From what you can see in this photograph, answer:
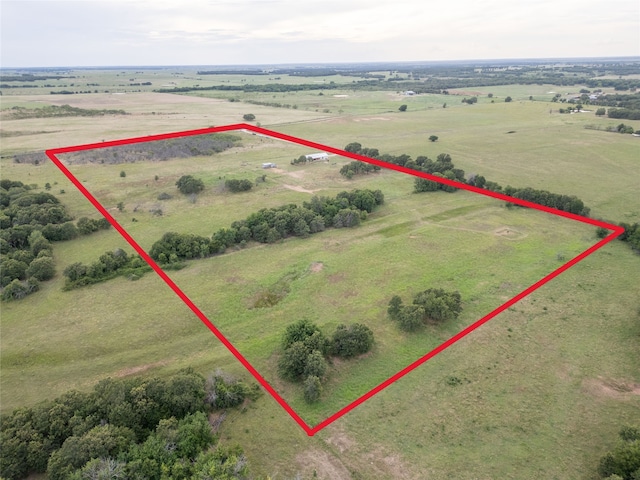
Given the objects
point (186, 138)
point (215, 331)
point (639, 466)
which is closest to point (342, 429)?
point (215, 331)

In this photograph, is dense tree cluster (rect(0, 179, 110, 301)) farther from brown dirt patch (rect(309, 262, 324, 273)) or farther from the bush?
the bush

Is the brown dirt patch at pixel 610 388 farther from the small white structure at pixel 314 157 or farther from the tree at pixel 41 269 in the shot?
the small white structure at pixel 314 157

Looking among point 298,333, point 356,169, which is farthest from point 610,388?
point 356,169

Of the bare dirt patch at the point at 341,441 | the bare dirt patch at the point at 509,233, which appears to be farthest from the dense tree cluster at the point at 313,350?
the bare dirt patch at the point at 509,233

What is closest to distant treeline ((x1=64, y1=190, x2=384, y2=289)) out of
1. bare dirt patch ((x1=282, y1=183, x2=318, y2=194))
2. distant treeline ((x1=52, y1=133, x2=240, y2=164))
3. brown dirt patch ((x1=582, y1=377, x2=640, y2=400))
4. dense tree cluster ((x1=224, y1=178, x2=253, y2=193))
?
bare dirt patch ((x1=282, y1=183, x2=318, y2=194))

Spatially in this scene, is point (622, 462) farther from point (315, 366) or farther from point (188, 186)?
point (188, 186)

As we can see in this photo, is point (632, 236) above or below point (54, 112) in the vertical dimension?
below
